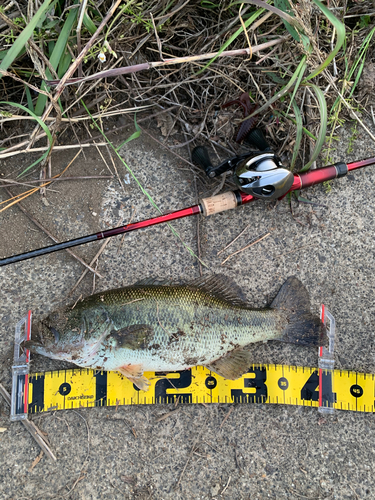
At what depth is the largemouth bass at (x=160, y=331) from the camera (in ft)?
8.19

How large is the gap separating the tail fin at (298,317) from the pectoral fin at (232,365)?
13.5 inches

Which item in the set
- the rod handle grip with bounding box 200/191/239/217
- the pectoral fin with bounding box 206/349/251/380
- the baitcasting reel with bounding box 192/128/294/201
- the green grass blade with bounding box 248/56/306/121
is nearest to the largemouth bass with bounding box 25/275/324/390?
the pectoral fin with bounding box 206/349/251/380

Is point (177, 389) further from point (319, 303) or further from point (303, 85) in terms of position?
point (303, 85)

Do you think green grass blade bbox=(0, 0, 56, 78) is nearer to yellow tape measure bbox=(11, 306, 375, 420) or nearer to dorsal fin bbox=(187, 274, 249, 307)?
yellow tape measure bbox=(11, 306, 375, 420)

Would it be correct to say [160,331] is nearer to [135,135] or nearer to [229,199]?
[229,199]

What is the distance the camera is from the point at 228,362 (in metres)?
2.75

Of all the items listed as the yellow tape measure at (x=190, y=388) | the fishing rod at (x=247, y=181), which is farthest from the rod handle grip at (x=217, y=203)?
the yellow tape measure at (x=190, y=388)

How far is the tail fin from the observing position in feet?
9.14

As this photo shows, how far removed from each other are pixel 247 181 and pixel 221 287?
2.90 ft

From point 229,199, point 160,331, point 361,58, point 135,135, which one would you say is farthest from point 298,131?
point 160,331

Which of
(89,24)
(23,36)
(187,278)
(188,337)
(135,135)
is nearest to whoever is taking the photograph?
(23,36)

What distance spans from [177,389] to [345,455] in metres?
1.50

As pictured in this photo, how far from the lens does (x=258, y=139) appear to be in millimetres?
2668

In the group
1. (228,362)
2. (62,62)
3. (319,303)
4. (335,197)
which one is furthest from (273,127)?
(228,362)
